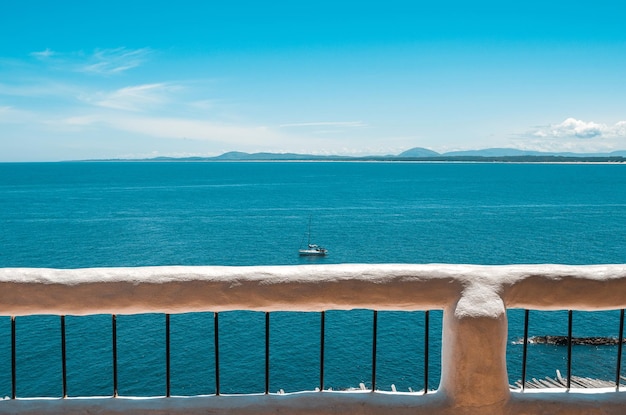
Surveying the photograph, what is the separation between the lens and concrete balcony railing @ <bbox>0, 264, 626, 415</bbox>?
2.70 metres

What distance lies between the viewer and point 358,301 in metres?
2.78

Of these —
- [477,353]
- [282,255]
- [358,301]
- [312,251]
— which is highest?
[358,301]

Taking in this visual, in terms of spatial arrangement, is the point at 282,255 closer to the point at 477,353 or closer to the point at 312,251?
the point at 312,251

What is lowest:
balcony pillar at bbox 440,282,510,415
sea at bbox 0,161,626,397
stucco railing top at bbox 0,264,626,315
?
sea at bbox 0,161,626,397

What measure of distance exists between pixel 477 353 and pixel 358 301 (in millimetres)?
611

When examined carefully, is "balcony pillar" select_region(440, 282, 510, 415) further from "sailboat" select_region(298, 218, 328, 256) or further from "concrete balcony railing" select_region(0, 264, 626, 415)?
"sailboat" select_region(298, 218, 328, 256)

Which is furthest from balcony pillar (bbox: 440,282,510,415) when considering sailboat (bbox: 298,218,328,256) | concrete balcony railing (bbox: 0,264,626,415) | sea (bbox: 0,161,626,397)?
sailboat (bbox: 298,218,328,256)

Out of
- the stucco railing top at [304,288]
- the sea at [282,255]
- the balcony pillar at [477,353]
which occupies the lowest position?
the sea at [282,255]

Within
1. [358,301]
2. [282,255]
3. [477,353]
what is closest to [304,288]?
[358,301]

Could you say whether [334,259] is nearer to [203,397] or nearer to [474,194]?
[203,397]

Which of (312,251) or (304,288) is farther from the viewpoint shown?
(312,251)

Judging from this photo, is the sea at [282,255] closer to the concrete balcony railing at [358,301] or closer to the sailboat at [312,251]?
the concrete balcony railing at [358,301]

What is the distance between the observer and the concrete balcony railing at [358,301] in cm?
270

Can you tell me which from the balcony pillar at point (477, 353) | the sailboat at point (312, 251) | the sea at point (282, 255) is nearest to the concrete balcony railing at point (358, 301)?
the balcony pillar at point (477, 353)
